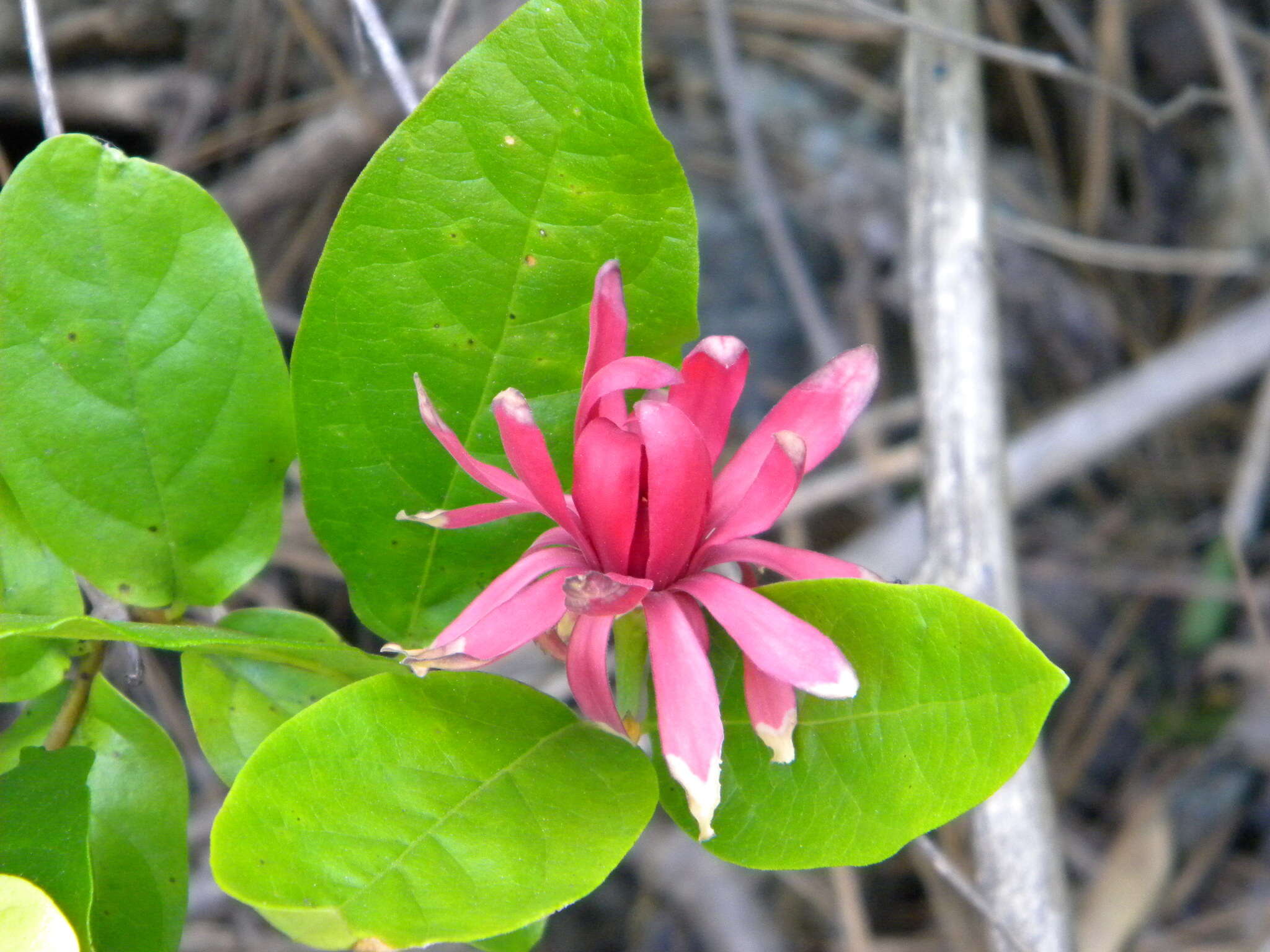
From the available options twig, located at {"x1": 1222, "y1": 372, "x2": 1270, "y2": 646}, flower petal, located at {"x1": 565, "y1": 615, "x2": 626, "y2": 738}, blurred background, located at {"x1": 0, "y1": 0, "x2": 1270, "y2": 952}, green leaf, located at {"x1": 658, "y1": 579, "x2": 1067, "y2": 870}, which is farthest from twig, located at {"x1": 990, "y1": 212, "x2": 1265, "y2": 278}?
flower petal, located at {"x1": 565, "y1": 615, "x2": 626, "y2": 738}

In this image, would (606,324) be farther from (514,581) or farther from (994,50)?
(994,50)

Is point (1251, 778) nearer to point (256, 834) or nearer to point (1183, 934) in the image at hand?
point (1183, 934)

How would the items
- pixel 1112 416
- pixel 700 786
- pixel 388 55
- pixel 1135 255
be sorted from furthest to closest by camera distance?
pixel 1135 255 < pixel 1112 416 < pixel 388 55 < pixel 700 786

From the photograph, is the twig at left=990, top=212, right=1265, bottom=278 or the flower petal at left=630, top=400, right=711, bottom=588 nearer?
the flower petal at left=630, top=400, right=711, bottom=588

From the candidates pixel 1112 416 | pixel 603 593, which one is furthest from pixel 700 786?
pixel 1112 416

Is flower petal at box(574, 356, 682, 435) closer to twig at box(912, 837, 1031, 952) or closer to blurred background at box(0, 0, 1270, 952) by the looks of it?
twig at box(912, 837, 1031, 952)

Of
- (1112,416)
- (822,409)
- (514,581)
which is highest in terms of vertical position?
(822,409)
